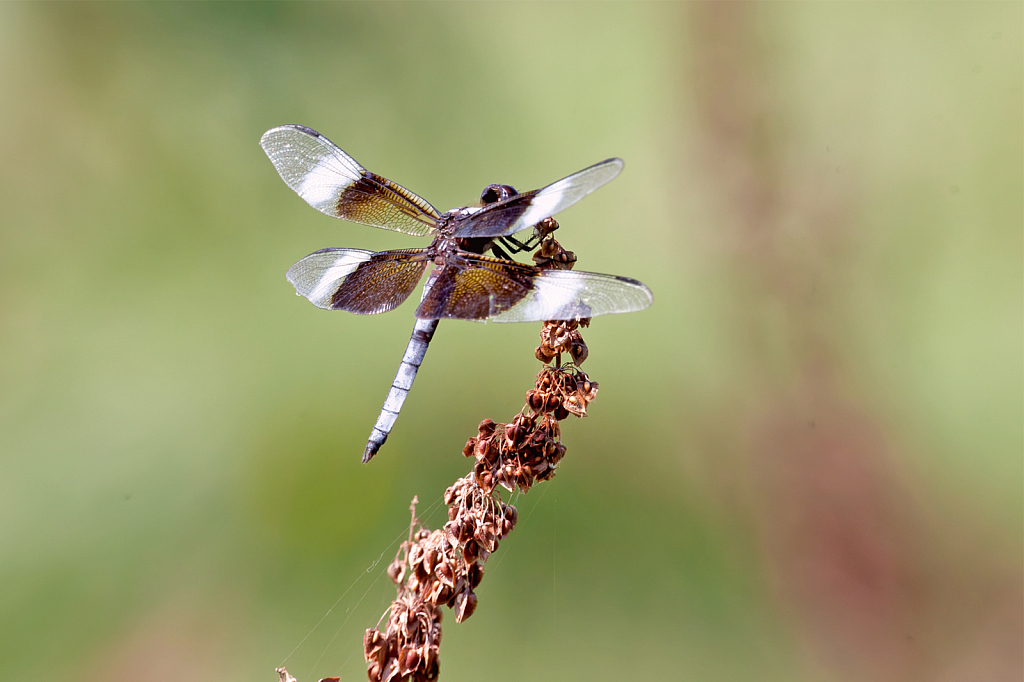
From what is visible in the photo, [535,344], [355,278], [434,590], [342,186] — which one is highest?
[535,344]

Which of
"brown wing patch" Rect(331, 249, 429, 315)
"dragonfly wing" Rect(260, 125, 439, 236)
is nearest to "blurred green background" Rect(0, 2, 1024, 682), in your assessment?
"brown wing patch" Rect(331, 249, 429, 315)

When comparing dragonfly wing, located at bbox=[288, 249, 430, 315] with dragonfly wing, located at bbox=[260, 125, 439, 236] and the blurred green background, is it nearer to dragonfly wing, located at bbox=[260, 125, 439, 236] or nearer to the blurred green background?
dragonfly wing, located at bbox=[260, 125, 439, 236]

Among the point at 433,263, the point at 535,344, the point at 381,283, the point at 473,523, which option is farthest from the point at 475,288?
the point at 535,344

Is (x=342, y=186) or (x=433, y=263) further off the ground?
(x=342, y=186)

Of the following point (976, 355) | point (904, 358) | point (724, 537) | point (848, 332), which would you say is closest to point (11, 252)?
point (724, 537)

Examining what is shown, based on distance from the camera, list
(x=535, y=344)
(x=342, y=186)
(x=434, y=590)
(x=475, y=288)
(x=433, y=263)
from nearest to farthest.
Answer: (x=434, y=590) → (x=475, y=288) → (x=433, y=263) → (x=342, y=186) → (x=535, y=344)

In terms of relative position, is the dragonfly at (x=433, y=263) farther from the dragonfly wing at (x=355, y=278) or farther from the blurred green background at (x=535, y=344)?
the blurred green background at (x=535, y=344)

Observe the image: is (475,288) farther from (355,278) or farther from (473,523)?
(473,523)

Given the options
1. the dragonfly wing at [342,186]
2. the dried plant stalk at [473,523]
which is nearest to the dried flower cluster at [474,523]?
the dried plant stalk at [473,523]
